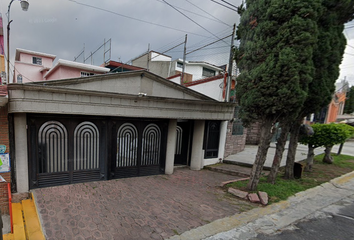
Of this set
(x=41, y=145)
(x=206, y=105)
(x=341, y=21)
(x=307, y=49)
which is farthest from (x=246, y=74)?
(x=41, y=145)

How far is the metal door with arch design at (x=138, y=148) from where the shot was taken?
609cm

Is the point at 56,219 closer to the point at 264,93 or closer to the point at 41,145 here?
the point at 41,145

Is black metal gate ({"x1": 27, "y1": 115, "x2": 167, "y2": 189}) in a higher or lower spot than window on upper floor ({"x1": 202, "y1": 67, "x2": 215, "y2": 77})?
lower

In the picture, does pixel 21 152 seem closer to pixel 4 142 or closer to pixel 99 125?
pixel 4 142

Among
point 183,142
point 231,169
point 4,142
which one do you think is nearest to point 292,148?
point 231,169

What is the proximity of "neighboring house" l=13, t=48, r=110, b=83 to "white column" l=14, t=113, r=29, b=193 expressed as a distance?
33.4ft

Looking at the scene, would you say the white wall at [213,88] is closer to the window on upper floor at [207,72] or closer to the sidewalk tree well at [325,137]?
the sidewalk tree well at [325,137]

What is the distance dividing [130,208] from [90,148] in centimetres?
248

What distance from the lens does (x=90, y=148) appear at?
5.67 metres

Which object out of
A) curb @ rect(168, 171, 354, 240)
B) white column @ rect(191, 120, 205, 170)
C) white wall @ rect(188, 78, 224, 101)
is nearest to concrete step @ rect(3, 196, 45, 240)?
curb @ rect(168, 171, 354, 240)

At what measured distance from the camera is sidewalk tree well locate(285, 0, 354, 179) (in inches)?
180

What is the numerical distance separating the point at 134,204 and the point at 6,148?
3421 millimetres

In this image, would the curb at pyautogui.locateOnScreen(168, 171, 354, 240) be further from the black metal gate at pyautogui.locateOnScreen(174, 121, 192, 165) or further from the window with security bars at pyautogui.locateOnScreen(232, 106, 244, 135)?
the window with security bars at pyautogui.locateOnScreen(232, 106, 244, 135)

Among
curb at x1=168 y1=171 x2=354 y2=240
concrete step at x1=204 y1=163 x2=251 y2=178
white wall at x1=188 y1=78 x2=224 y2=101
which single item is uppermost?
white wall at x1=188 y1=78 x2=224 y2=101
